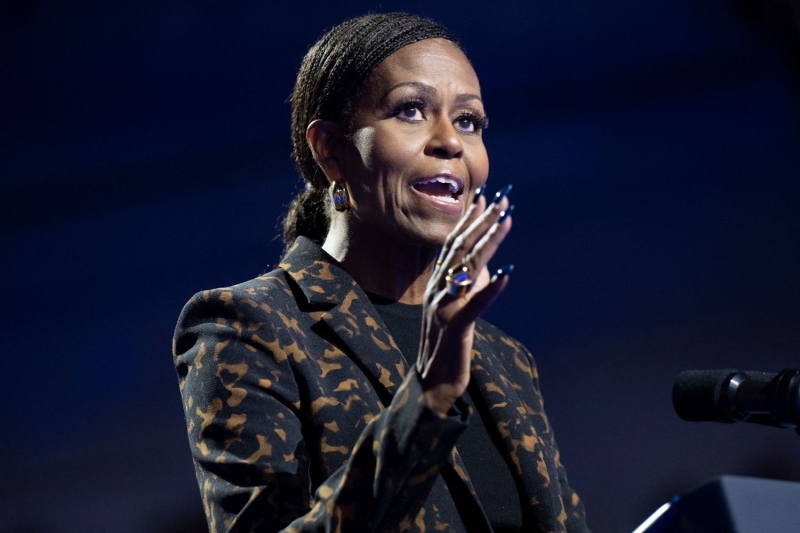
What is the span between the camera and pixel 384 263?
175cm

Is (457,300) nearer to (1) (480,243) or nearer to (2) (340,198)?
(1) (480,243)

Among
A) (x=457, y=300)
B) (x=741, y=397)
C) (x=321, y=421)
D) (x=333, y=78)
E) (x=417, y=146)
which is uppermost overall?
(x=333, y=78)

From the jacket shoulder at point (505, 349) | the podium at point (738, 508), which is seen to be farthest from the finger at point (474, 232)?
the jacket shoulder at point (505, 349)

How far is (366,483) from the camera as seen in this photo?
43.3 inches

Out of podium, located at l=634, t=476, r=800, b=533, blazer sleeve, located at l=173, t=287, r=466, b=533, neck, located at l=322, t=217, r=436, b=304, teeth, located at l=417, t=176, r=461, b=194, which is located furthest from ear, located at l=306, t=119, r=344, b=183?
podium, located at l=634, t=476, r=800, b=533

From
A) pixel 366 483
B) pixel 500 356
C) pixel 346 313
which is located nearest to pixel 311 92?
pixel 346 313

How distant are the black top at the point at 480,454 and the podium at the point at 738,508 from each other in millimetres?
512

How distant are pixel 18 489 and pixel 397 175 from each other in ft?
6.25

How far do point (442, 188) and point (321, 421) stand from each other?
513 mm

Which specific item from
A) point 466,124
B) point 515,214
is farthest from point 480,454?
Result: point 515,214

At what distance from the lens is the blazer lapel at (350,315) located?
4.93 ft

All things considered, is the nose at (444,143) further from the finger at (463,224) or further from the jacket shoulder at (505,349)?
the finger at (463,224)

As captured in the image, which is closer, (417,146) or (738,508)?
→ (738,508)

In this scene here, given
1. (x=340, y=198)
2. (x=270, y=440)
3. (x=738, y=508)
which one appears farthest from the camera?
(x=340, y=198)
